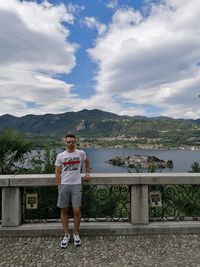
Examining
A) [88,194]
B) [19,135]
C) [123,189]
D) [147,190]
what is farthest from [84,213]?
[19,135]

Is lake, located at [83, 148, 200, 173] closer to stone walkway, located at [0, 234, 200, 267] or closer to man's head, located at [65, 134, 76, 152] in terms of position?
stone walkway, located at [0, 234, 200, 267]

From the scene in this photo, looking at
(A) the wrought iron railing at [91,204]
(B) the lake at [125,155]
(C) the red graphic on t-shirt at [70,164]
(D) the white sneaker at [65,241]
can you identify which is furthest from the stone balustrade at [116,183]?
(B) the lake at [125,155]

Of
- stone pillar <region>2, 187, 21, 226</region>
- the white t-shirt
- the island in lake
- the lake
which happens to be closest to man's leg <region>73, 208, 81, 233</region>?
the white t-shirt

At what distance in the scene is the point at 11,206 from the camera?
16.9 feet

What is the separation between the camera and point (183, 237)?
5.01 m

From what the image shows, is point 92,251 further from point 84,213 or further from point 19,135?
point 19,135

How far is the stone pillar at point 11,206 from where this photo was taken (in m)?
5.12

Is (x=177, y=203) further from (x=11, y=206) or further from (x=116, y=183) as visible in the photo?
(x=11, y=206)

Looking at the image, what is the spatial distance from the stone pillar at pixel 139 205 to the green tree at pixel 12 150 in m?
2.88

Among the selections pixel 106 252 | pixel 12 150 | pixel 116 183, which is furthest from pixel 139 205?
pixel 12 150

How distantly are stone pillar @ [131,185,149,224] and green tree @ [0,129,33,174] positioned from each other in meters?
2.88

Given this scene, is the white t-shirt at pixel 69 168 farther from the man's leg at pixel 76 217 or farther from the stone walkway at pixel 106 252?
the stone walkway at pixel 106 252

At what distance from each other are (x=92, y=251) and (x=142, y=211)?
1.28 m

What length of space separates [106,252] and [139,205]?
1.16m
